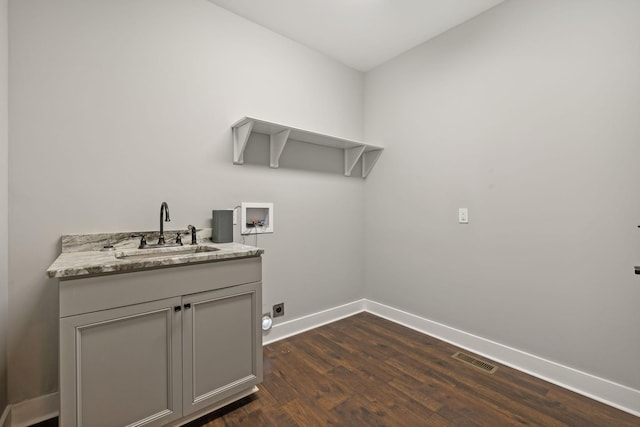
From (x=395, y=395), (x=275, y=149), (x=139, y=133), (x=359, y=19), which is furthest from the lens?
(x=275, y=149)

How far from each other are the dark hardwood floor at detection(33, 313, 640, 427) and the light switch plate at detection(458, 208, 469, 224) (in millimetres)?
1038

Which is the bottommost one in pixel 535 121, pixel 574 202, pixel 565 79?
pixel 574 202

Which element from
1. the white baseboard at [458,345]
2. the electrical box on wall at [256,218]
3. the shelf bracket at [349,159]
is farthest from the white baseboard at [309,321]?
the shelf bracket at [349,159]

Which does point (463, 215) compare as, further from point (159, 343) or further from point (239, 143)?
point (159, 343)

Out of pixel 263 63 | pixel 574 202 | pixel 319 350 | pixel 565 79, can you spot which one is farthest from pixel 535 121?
pixel 319 350

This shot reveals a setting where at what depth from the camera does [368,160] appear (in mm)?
3137

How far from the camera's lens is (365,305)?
10.4 feet

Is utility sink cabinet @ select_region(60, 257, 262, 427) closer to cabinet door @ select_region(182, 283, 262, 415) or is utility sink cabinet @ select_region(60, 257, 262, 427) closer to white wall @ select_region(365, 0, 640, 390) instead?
cabinet door @ select_region(182, 283, 262, 415)

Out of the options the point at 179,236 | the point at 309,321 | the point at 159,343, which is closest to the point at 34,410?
the point at 159,343

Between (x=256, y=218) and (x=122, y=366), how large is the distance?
1318mm

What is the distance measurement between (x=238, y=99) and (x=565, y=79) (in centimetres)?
227

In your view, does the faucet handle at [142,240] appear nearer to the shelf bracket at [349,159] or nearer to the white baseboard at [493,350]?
Result: the white baseboard at [493,350]

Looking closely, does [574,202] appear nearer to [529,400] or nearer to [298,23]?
[529,400]

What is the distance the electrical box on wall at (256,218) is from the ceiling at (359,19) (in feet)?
4.95
